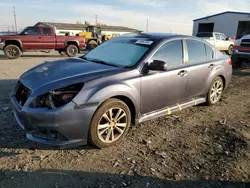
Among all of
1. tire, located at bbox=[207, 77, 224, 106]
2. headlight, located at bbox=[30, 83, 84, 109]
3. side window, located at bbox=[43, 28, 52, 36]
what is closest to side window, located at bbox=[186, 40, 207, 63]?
tire, located at bbox=[207, 77, 224, 106]

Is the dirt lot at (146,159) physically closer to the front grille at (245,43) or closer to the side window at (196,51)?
the side window at (196,51)

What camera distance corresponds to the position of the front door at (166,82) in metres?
3.67

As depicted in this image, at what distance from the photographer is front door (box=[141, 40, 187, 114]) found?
12.0 feet

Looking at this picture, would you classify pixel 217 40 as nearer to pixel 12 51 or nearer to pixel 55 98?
pixel 12 51

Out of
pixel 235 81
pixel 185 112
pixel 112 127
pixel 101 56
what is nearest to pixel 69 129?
pixel 112 127

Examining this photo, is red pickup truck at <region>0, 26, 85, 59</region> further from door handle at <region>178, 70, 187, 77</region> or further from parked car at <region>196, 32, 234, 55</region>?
door handle at <region>178, 70, 187, 77</region>

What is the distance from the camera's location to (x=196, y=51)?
4.63 metres

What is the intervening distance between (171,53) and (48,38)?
485 inches

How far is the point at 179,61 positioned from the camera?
421 cm

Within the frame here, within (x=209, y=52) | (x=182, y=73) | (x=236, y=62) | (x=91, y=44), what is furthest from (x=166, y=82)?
(x=91, y=44)

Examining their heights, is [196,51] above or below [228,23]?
below

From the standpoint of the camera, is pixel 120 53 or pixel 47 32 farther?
pixel 47 32

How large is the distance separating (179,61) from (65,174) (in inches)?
109

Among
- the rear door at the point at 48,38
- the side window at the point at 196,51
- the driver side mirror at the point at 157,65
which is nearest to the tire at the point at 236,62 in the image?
the side window at the point at 196,51
